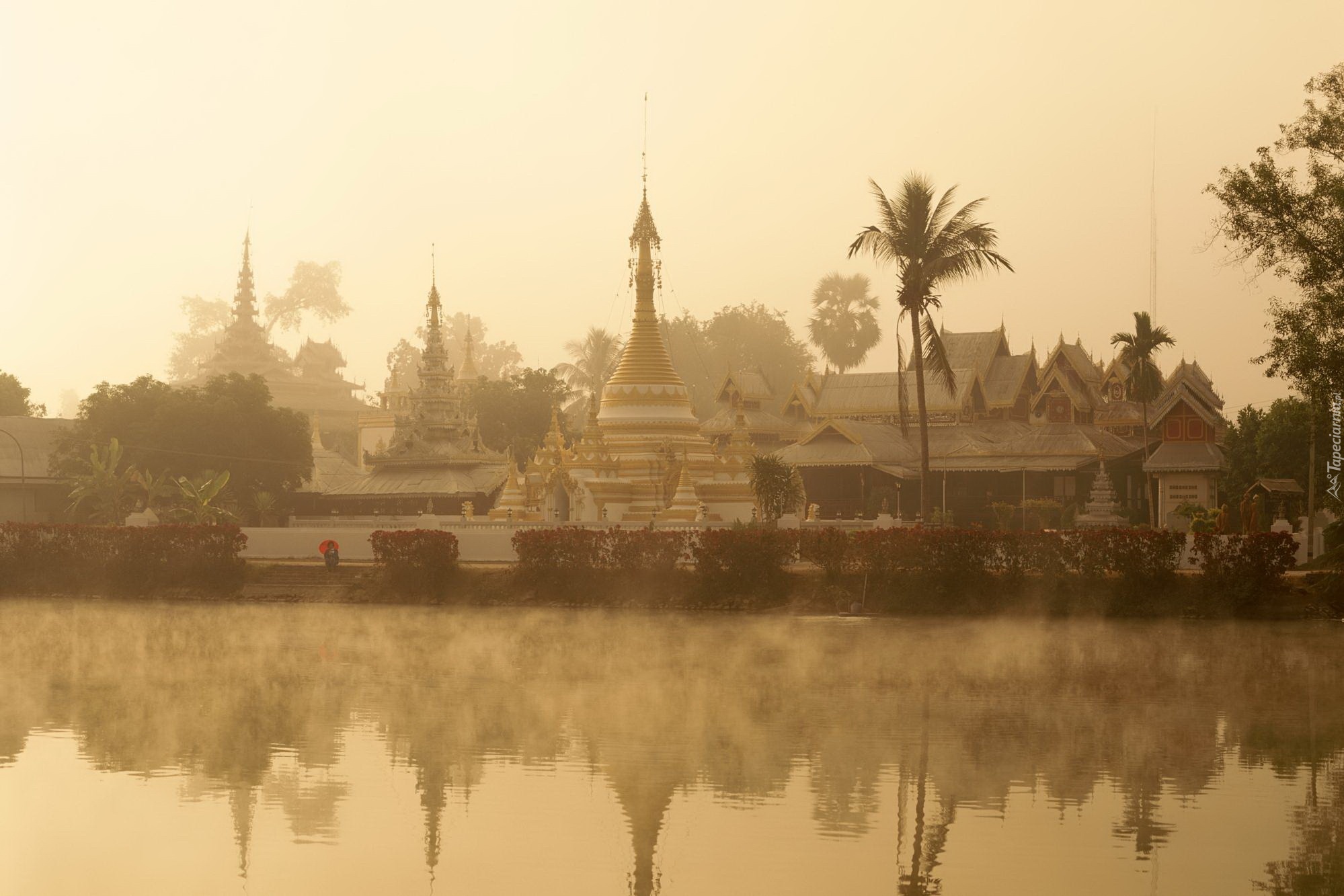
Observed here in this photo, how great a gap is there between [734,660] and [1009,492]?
3069 cm

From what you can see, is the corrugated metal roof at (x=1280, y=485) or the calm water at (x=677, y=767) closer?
the calm water at (x=677, y=767)

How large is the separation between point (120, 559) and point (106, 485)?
31.7 feet

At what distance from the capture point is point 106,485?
162 ft

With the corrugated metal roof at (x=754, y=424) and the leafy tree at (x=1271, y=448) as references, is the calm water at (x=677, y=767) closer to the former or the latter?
the leafy tree at (x=1271, y=448)

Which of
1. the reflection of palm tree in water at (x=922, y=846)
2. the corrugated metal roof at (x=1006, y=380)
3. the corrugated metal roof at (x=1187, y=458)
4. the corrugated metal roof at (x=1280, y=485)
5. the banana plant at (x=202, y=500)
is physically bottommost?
the reflection of palm tree in water at (x=922, y=846)

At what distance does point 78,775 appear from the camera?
1570 cm

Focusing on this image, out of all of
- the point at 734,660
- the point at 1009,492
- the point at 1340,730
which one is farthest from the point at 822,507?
the point at 1340,730

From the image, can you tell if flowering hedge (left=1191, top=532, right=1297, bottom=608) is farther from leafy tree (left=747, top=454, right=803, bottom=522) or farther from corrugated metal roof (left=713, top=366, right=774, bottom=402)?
corrugated metal roof (left=713, top=366, right=774, bottom=402)

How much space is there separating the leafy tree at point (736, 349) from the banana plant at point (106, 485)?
47816 millimetres

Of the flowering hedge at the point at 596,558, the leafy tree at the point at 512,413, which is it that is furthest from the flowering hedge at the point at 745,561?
the leafy tree at the point at 512,413

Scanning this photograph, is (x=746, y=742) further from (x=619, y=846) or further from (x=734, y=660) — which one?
(x=734, y=660)

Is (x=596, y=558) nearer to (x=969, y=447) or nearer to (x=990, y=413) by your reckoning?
(x=969, y=447)

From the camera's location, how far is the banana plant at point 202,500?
4697 cm

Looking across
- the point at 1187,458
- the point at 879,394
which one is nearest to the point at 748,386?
the point at 879,394
